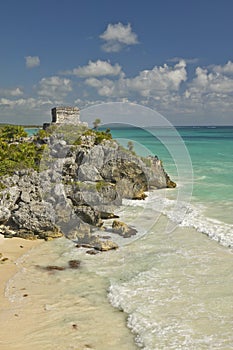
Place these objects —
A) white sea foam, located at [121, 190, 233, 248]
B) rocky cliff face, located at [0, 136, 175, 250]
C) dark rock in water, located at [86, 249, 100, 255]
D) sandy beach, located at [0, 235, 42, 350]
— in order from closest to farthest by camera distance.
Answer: sandy beach, located at [0, 235, 42, 350] < dark rock in water, located at [86, 249, 100, 255] < rocky cliff face, located at [0, 136, 175, 250] < white sea foam, located at [121, 190, 233, 248]

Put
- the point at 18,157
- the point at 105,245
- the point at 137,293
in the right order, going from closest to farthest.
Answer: the point at 137,293, the point at 105,245, the point at 18,157

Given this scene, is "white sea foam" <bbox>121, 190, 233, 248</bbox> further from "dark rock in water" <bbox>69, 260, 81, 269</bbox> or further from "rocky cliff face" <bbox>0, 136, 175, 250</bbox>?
"dark rock in water" <bbox>69, 260, 81, 269</bbox>

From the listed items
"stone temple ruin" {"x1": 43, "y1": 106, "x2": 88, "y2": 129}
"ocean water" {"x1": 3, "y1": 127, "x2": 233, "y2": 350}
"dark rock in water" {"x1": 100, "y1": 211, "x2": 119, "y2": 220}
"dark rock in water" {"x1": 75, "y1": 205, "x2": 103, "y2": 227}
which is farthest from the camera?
"stone temple ruin" {"x1": 43, "y1": 106, "x2": 88, "y2": 129}

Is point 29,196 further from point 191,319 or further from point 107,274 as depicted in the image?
point 191,319

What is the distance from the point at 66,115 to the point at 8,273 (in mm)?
22167

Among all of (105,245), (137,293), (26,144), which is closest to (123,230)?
(105,245)

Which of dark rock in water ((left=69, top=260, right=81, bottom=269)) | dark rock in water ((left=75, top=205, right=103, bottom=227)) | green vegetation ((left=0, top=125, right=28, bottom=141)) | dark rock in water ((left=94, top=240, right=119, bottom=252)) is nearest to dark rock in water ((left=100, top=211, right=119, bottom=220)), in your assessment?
→ dark rock in water ((left=75, top=205, right=103, bottom=227))

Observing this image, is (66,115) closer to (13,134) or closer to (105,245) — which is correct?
(13,134)

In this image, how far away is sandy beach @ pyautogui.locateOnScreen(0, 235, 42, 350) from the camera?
8.14 meters

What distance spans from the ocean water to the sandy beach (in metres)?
0.20

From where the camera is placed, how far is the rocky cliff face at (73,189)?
48.7 feet

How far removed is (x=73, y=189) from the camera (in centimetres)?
1841

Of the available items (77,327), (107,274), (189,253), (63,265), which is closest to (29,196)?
(63,265)

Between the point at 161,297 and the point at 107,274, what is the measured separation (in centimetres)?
222
